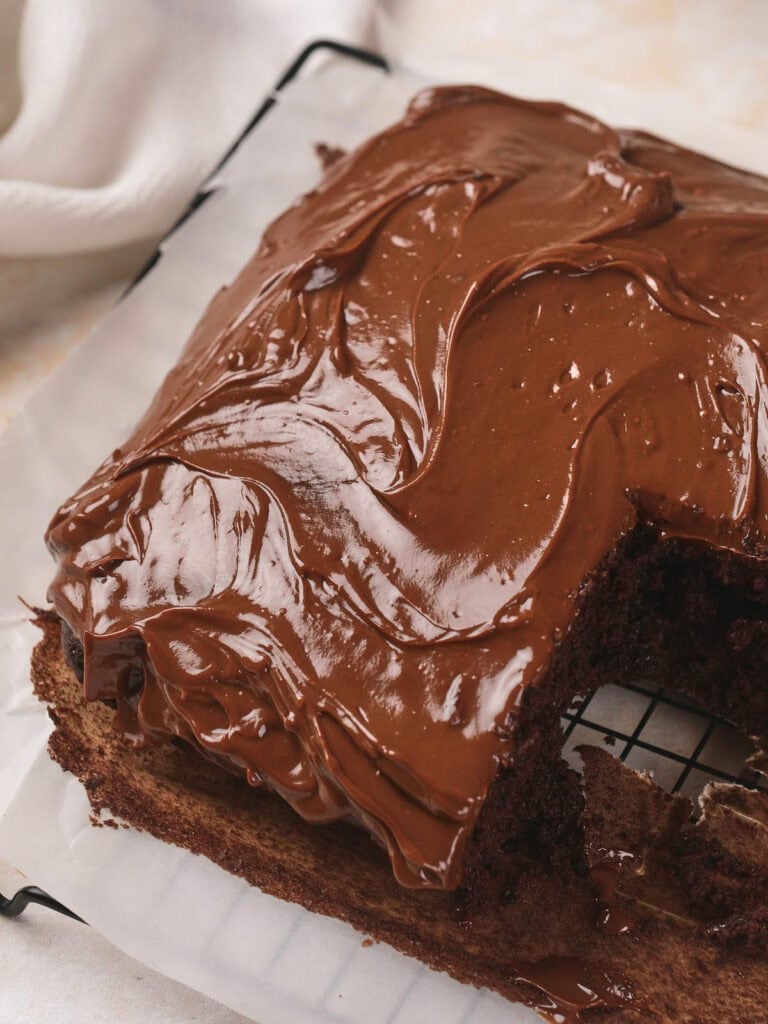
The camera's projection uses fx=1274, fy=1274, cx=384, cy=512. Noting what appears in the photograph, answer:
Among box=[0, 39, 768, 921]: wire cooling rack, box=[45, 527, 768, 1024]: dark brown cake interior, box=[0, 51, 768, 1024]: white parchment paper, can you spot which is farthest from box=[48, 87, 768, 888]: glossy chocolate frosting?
box=[0, 39, 768, 921]: wire cooling rack

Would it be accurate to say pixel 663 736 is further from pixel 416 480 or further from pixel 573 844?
pixel 416 480

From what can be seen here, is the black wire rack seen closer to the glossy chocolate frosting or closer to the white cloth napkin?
the white cloth napkin

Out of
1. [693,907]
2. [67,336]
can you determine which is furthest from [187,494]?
[67,336]

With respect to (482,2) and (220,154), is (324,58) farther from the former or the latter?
(482,2)

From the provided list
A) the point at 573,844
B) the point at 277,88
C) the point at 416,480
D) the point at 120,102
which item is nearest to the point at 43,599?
the point at 416,480

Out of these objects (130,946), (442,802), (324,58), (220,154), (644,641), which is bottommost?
(130,946)

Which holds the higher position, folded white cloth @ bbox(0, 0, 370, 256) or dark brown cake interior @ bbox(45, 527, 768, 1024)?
folded white cloth @ bbox(0, 0, 370, 256)

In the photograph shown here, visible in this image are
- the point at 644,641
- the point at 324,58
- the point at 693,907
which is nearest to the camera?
the point at 693,907
